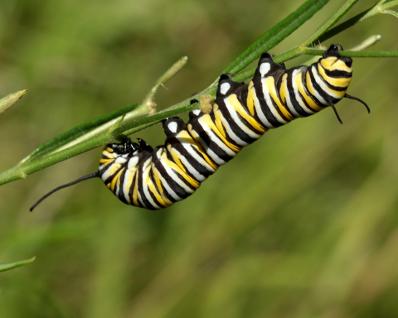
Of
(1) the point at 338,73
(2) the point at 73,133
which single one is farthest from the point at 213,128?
(2) the point at 73,133

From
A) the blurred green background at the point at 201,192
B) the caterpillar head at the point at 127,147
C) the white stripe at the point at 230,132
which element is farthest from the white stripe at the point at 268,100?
the blurred green background at the point at 201,192

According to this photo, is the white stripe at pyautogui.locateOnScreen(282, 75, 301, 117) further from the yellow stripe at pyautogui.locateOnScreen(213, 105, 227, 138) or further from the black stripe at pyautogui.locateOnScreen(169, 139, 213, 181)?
the black stripe at pyautogui.locateOnScreen(169, 139, 213, 181)

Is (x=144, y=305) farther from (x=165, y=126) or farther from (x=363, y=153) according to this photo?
(x=165, y=126)

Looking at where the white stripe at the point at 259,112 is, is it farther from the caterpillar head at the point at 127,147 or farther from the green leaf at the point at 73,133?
the green leaf at the point at 73,133

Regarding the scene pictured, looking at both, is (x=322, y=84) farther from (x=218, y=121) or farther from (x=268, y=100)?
(x=218, y=121)

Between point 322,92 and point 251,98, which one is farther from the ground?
point 251,98

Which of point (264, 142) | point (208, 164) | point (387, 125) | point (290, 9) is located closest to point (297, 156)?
point (264, 142)
